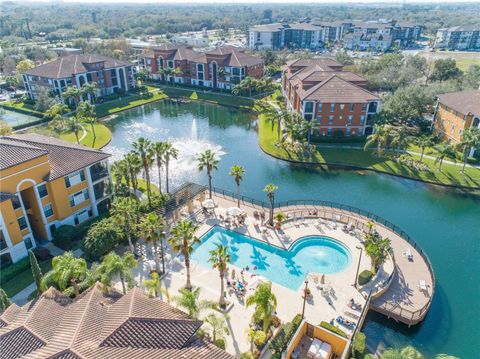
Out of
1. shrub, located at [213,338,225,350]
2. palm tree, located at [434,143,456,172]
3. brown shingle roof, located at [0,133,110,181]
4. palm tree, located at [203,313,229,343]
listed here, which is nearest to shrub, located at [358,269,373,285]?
palm tree, located at [203,313,229,343]

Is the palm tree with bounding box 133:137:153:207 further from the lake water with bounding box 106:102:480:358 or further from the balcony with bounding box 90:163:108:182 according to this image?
the lake water with bounding box 106:102:480:358

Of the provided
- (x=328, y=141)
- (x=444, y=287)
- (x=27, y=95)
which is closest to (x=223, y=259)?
(x=444, y=287)

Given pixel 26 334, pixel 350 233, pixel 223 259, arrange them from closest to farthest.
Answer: pixel 26 334
pixel 223 259
pixel 350 233

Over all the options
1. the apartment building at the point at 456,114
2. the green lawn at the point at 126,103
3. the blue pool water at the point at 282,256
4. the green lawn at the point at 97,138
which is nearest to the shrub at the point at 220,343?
the blue pool water at the point at 282,256

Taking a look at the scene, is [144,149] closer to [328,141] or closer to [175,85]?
[328,141]

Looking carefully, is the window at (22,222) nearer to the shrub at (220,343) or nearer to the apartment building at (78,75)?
the shrub at (220,343)
